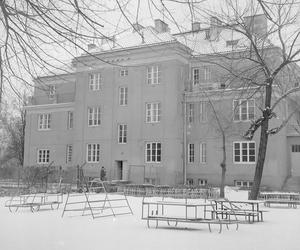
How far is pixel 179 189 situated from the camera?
28.0 meters

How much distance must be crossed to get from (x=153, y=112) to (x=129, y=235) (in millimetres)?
26017

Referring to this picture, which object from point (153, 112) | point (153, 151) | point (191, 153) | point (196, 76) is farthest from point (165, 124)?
point (196, 76)

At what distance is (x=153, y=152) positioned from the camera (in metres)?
37.2

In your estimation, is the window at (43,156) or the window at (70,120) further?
the window at (43,156)

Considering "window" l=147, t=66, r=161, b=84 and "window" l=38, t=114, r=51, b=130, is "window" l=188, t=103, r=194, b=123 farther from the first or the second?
"window" l=38, t=114, r=51, b=130

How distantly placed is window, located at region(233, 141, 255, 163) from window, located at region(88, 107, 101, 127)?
12.4 m

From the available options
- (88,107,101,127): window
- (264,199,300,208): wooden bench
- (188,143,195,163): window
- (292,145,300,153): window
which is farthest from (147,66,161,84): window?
(264,199,300,208): wooden bench

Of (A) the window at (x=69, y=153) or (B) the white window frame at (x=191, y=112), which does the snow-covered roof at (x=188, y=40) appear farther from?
(A) the window at (x=69, y=153)

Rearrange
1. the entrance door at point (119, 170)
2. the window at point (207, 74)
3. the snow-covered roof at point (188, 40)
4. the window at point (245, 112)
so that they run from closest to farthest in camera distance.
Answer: the snow-covered roof at point (188, 40) → the window at point (245, 112) → the window at point (207, 74) → the entrance door at point (119, 170)

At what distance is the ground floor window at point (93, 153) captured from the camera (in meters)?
39.9

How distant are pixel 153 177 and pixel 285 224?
22245mm

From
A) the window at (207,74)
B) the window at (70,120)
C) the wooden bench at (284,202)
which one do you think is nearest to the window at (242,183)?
the window at (207,74)

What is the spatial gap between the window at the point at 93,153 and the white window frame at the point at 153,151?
4.84m

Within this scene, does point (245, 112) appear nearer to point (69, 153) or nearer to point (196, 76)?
point (196, 76)
